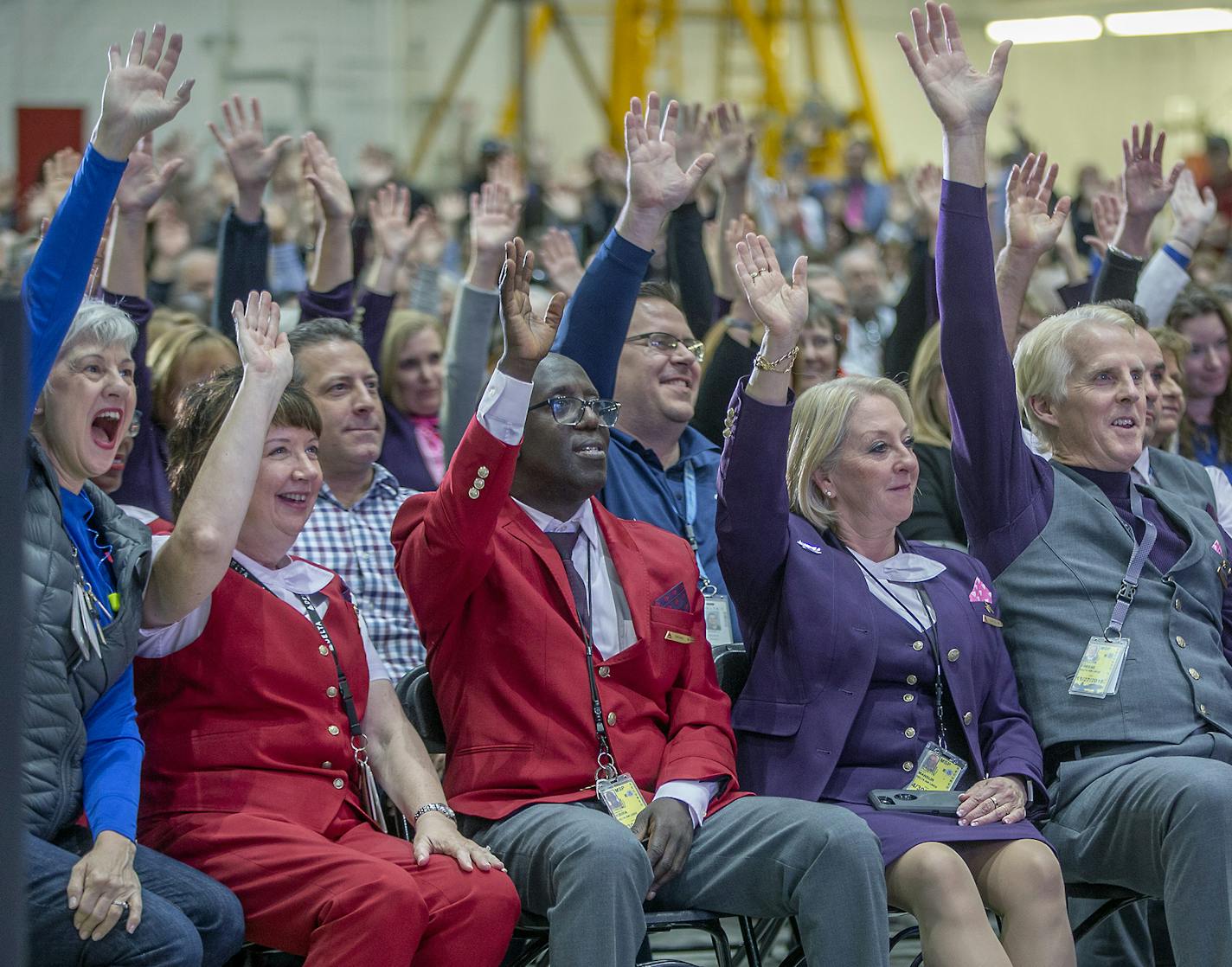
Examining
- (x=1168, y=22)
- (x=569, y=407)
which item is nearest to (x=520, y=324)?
(x=569, y=407)

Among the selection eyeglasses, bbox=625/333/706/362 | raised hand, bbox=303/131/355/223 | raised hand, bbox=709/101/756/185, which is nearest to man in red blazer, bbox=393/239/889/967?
eyeglasses, bbox=625/333/706/362

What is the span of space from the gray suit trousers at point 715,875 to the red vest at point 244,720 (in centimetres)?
32

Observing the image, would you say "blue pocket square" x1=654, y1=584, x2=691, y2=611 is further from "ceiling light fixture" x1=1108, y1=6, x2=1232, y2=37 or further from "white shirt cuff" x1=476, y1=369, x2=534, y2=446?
"ceiling light fixture" x1=1108, y1=6, x2=1232, y2=37

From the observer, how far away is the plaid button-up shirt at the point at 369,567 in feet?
10.6

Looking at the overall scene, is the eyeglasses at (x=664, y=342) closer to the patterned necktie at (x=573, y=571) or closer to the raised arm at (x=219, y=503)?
the patterned necktie at (x=573, y=571)

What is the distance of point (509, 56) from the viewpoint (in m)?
13.6

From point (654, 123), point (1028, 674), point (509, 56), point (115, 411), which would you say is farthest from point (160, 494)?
point (509, 56)

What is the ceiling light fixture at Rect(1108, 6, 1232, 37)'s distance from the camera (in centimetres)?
1522

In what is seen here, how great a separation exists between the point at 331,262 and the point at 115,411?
4.09 ft

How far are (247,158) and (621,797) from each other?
2063 mm

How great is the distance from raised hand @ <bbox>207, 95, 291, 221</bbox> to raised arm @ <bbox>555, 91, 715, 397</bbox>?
40.6 inches

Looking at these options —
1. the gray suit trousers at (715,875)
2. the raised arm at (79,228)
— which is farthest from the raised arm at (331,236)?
the gray suit trousers at (715,875)

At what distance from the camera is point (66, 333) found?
2.41 metres

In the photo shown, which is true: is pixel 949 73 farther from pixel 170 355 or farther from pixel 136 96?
pixel 170 355
